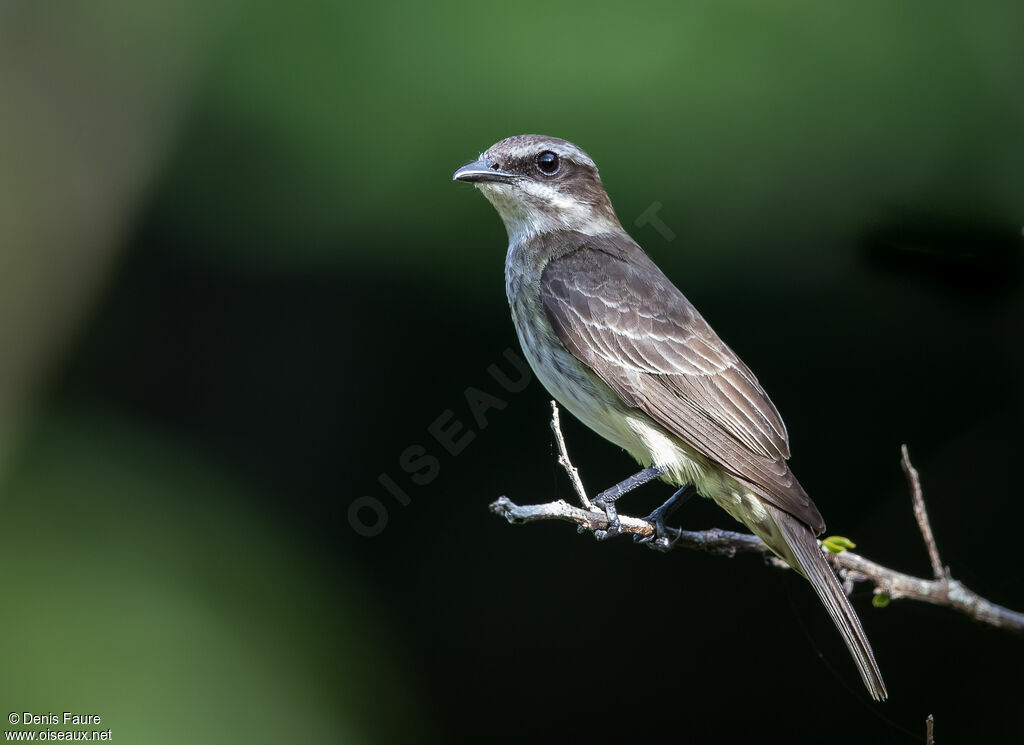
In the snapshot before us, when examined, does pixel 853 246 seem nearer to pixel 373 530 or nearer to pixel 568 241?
pixel 568 241

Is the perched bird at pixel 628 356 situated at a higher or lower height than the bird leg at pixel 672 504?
higher

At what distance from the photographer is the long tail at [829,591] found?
11.3 feet

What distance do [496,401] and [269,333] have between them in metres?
1.46

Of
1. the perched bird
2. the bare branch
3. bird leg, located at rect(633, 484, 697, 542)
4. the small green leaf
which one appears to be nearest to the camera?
the bare branch

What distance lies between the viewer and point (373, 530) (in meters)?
5.36

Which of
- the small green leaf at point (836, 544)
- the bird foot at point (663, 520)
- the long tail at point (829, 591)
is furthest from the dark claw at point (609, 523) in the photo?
the small green leaf at point (836, 544)

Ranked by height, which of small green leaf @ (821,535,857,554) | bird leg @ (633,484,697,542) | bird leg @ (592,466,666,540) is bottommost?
small green leaf @ (821,535,857,554)

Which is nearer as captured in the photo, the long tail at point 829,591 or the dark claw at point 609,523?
the long tail at point 829,591

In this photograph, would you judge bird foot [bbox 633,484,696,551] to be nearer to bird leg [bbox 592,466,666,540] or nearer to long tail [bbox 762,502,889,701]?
bird leg [bbox 592,466,666,540]

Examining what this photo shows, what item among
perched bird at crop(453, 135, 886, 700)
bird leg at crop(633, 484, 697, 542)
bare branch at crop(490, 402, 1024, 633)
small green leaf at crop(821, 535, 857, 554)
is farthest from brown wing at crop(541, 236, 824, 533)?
bird leg at crop(633, 484, 697, 542)

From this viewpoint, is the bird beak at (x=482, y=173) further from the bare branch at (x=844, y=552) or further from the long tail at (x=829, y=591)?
the long tail at (x=829, y=591)

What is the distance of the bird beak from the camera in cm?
428

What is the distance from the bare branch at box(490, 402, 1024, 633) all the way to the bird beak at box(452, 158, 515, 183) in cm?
120

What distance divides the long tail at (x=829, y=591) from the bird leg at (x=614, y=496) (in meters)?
0.49
